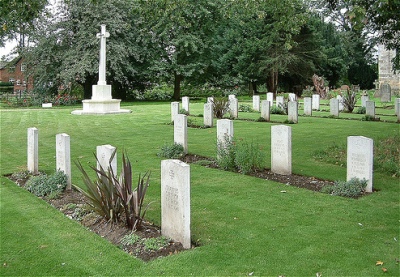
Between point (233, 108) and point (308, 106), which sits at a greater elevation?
point (308, 106)

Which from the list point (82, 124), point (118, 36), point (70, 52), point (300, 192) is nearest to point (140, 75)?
point (118, 36)

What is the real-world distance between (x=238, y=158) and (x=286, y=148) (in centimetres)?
94

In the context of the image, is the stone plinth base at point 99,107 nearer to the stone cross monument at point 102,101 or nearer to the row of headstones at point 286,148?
the stone cross monument at point 102,101

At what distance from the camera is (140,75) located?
111 feet

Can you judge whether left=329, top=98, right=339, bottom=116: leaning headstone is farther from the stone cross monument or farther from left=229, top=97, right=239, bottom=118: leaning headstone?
the stone cross monument

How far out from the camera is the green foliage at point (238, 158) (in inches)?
333

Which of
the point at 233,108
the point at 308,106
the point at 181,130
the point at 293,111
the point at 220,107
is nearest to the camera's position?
the point at 181,130

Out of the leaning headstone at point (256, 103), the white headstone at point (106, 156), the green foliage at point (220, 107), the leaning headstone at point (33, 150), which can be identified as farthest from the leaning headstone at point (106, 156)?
the leaning headstone at point (256, 103)

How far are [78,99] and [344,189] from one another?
99.7 ft

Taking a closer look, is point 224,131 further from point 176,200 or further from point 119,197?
point 176,200

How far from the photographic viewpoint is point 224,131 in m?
9.72

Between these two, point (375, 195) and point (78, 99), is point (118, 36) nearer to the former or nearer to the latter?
point (78, 99)

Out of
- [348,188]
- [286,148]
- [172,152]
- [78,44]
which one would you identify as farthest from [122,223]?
[78,44]

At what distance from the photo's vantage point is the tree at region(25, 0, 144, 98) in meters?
30.0
